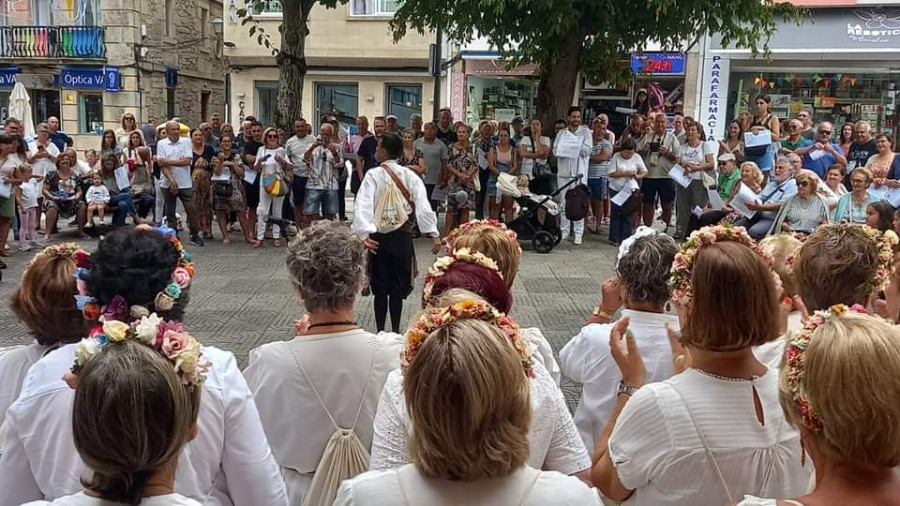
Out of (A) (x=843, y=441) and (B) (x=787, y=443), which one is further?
(B) (x=787, y=443)

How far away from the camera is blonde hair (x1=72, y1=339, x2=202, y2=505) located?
5.51ft

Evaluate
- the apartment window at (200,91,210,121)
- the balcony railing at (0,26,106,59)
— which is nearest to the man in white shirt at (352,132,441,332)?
the balcony railing at (0,26,106,59)

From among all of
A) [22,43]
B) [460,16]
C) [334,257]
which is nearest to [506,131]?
[460,16]

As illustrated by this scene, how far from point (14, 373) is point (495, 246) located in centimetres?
192

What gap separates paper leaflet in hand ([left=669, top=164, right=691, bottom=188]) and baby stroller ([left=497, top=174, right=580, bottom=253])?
162 centimetres

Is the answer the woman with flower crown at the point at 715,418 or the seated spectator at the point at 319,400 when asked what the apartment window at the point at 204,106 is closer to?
the seated spectator at the point at 319,400

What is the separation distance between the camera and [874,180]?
9297mm

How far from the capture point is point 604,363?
3006mm

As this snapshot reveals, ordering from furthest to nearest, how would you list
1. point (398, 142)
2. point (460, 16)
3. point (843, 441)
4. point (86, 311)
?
point (460, 16), point (398, 142), point (86, 311), point (843, 441)

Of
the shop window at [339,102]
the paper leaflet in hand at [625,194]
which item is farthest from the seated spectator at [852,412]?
the shop window at [339,102]

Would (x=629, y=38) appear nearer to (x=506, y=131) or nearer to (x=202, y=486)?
(x=506, y=131)

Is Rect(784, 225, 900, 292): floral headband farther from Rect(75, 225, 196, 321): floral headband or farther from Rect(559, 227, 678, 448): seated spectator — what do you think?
Rect(75, 225, 196, 321): floral headband

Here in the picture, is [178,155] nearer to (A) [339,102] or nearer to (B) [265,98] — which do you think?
(A) [339,102]

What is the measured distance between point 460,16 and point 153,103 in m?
17.8
